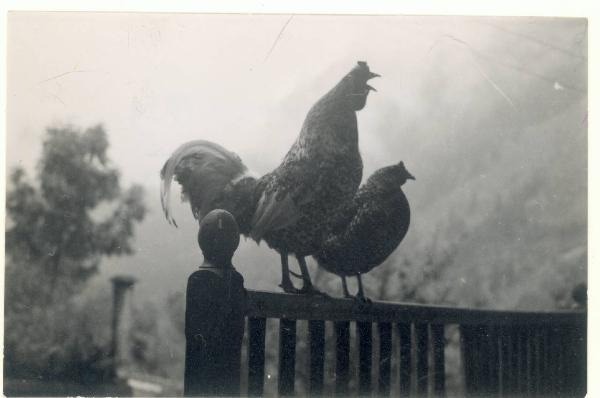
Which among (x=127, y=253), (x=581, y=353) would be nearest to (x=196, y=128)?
(x=127, y=253)

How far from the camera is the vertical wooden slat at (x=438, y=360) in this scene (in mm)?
1648

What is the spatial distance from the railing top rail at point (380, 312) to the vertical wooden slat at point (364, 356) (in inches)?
1.0

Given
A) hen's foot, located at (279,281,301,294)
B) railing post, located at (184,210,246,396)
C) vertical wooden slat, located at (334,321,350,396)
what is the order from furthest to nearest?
hen's foot, located at (279,281,301,294), vertical wooden slat, located at (334,321,350,396), railing post, located at (184,210,246,396)

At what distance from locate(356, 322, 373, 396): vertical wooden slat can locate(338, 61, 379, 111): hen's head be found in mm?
591

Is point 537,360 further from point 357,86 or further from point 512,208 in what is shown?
point 357,86

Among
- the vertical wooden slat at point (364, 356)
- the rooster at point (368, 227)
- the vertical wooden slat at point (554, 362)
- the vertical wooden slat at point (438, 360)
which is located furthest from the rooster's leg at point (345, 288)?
the vertical wooden slat at point (554, 362)

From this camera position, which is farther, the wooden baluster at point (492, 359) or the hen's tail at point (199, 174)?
the wooden baluster at point (492, 359)

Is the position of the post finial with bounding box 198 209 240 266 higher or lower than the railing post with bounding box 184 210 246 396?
higher

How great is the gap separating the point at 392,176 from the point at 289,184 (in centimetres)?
31

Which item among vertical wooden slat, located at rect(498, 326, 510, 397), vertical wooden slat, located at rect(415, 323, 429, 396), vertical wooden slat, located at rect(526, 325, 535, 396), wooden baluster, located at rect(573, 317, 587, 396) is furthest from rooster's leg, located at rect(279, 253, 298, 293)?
wooden baluster, located at rect(573, 317, 587, 396)

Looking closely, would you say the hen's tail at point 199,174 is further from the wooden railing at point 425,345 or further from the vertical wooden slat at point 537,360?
the vertical wooden slat at point 537,360

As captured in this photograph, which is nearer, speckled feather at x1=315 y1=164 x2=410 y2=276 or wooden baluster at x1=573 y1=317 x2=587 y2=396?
speckled feather at x1=315 y1=164 x2=410 y2=276

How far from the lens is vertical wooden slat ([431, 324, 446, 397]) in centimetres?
165

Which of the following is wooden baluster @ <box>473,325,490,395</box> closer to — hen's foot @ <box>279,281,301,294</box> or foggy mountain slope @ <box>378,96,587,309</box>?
foggy mountain slope @ <box>378,96,587,309</box>
